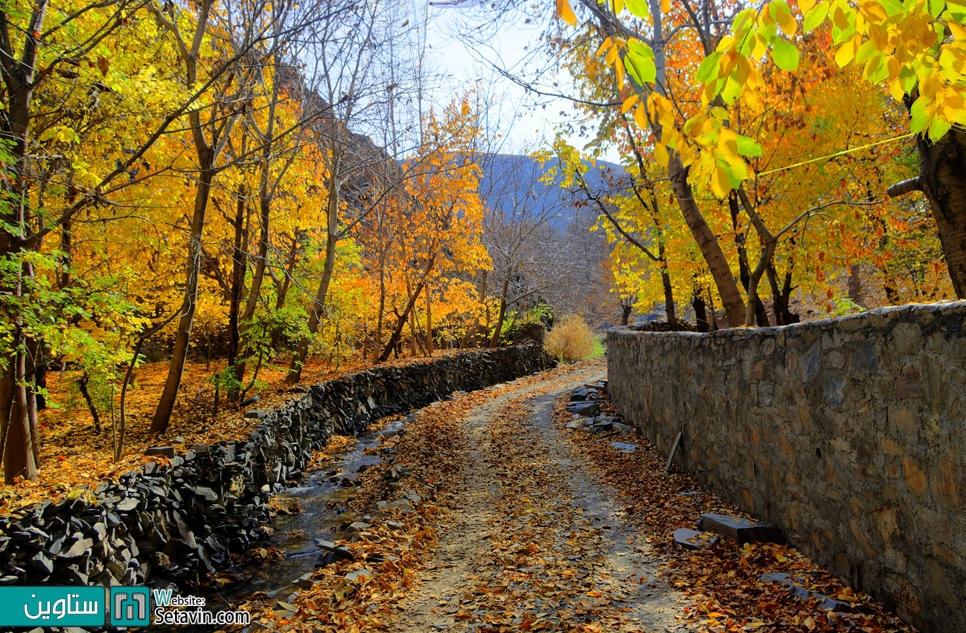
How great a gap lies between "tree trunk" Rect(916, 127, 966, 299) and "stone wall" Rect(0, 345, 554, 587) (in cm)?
645

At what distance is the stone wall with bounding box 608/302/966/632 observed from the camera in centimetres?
244

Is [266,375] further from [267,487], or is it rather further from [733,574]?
[733,574]

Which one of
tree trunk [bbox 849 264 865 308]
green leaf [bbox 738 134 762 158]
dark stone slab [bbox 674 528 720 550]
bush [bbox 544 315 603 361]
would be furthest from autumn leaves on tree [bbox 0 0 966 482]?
bush [bbox 544 315 603 361]

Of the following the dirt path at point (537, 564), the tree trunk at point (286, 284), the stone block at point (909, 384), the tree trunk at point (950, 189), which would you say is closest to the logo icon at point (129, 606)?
the dirt path at point (537, 564)

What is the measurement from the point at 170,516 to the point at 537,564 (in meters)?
3.20

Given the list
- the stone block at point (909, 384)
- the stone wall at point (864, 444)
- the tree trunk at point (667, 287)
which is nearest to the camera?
the stone wall at point (864, 444)

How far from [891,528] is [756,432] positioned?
1.52m

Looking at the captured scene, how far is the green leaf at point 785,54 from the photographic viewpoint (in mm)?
1749

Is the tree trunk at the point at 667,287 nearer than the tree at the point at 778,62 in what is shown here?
Result: No

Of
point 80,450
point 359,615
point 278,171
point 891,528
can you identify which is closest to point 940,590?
point 891,528

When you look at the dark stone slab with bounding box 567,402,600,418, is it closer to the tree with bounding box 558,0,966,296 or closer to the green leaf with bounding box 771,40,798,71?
the tree with bounding box 558,0,966,296

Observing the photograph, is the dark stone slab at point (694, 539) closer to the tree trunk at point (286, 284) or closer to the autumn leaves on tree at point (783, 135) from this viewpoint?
the autumn leaves on tree at point (783, 135)

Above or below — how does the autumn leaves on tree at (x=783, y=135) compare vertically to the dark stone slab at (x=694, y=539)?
above

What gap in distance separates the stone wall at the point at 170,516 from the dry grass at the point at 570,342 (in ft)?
50.1
